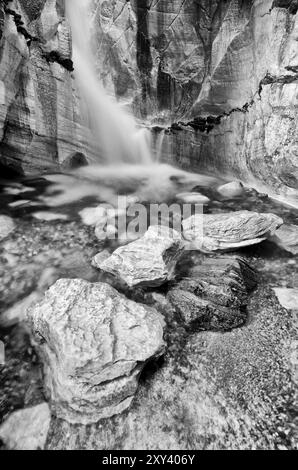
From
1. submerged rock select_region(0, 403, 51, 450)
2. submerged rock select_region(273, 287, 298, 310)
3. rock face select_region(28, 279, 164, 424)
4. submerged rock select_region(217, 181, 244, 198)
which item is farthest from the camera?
submerged rock select_region(217, 181, 244, 198)

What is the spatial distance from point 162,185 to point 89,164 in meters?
2.77

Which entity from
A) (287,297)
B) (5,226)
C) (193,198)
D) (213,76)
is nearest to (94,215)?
(5,226)

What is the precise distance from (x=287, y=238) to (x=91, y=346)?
13.9 ft

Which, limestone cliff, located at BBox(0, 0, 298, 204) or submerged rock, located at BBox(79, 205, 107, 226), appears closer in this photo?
submerged rock, located at BBox(79, 205, 107, 226)

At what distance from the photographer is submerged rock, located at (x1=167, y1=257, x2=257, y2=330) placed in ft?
11.6

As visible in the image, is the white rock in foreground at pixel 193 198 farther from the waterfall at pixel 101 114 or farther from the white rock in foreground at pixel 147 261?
the waterfall at pixel 101 114

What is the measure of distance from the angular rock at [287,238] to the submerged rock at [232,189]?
210 cm

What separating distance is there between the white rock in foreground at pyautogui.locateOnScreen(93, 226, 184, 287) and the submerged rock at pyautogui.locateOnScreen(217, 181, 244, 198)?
131 inches

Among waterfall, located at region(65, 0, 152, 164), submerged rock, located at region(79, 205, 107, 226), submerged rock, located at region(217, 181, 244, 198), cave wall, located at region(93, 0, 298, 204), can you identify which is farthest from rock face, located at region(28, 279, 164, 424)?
waterfall, located at region(65, 0, 152, 164)

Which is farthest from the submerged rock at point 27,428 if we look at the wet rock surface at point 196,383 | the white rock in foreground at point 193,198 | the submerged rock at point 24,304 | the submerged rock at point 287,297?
the white rock in foreground at point 193,198

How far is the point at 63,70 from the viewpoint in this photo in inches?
316

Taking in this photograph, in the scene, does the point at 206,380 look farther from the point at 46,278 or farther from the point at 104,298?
Result: the point at 46,278

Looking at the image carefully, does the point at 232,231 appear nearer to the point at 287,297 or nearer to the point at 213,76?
the point at 287,297

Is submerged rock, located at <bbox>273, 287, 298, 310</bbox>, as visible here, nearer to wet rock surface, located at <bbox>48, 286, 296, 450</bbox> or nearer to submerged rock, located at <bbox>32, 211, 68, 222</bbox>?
wet rock surface, located at <bbox>48, 286, 296, 450</bbox>
